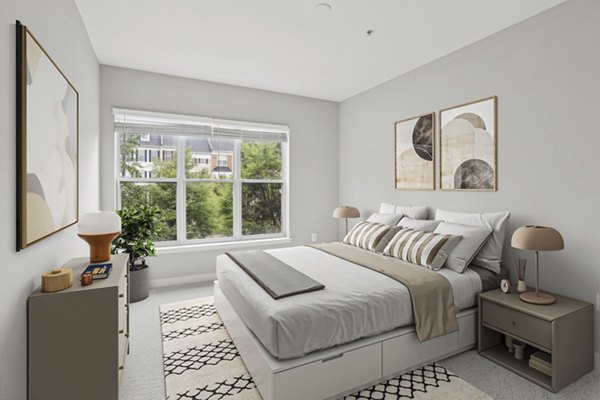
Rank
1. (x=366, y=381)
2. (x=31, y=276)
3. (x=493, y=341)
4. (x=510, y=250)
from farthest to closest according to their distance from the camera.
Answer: (x=510, y=250), (x=493, y=341), (x=366, y=381), (x=31, y=276)

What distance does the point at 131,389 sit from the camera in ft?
6.94

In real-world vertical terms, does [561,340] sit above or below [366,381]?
above

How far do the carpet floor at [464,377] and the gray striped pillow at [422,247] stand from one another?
0.75m

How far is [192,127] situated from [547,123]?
3.83 meters

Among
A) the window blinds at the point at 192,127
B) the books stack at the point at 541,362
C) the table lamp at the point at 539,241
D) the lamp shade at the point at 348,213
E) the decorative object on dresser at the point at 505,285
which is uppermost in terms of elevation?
the window blinds at the point at 192,127

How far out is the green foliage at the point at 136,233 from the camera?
11.6ft

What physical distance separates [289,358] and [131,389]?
1.13 m

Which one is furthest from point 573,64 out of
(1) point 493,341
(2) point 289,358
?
(2) point 289,358

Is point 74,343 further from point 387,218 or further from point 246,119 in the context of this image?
point 246,119

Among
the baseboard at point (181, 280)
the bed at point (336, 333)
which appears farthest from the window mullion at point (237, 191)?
the bed at point (336, 333)

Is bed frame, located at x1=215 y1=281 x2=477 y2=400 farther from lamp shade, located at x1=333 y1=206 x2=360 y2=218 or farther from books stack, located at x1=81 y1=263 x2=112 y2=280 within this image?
lamp shade, located at x1=333 y1=206 x2=360 y2=218

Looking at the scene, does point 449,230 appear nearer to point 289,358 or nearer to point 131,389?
point 289,358

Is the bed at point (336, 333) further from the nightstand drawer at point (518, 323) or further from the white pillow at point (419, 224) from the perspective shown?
the white pillow at point (419, 224)

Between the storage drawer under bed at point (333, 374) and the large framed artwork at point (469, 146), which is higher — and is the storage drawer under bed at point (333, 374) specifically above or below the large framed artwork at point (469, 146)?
below
